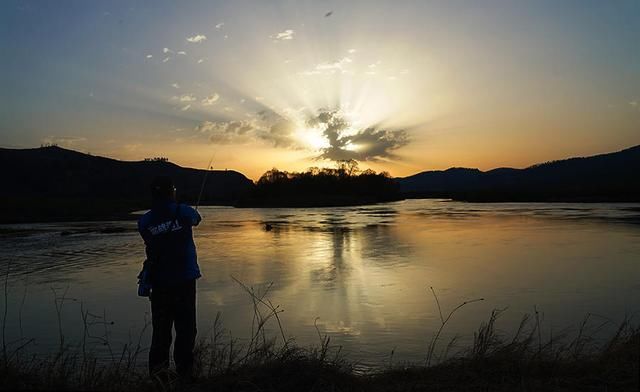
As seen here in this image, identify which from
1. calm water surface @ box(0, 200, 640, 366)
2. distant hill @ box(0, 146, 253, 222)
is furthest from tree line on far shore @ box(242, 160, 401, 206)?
calm water surface @ box(0, 200, 640, 366)

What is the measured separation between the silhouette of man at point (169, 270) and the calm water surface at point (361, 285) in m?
2.64

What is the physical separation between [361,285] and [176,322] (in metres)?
→ 8.08

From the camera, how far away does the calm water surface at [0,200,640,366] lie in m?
8.11

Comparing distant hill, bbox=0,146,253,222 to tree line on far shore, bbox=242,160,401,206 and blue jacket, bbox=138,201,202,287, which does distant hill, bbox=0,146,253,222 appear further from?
blue jacket, bbox=138,201,202,287

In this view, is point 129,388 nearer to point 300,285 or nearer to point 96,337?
point 96,337

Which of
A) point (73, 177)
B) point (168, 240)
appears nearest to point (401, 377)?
point (168, 240)

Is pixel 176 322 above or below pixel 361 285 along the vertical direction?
above

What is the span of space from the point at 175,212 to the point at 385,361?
352cm

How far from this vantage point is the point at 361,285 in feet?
40.2

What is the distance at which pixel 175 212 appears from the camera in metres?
4.51

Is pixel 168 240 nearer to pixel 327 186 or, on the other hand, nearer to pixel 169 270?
pixel 169 270

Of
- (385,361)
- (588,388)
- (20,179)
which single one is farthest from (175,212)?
(20,179)

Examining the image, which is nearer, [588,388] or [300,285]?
[588,388]

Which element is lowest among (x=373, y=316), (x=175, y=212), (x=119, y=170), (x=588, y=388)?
(x=373, y=316)
